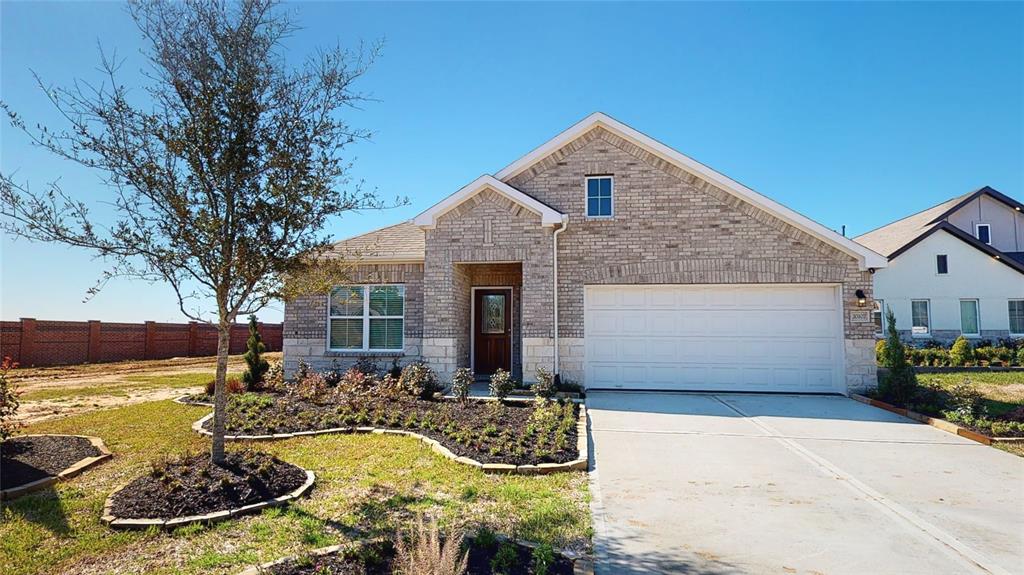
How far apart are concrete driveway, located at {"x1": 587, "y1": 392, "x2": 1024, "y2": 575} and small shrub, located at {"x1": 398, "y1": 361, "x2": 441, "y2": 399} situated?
3725mm

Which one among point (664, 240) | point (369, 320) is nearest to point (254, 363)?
point (369, 320)

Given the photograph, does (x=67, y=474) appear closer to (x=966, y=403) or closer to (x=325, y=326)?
(x=325, y=326)

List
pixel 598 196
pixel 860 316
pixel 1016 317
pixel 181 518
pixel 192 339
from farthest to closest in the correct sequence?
pixel 192 339 < pixel 1016 317 < pixel 598 196 < pixel 860 316 < pixel 181 518

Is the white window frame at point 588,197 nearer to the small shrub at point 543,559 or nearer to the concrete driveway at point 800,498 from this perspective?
the concrete driveway at point 800,498

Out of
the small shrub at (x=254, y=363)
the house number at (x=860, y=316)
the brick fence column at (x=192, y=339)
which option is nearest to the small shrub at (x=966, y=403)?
the house number at (x=860, y=316)

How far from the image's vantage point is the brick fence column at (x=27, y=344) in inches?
779

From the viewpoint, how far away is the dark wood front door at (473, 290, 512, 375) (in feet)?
45.9

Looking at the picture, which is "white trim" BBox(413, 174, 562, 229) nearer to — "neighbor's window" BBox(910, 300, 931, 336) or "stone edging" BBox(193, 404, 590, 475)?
"stone edging" BBox(193, 404, 590, 475)

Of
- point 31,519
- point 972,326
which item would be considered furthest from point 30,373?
point 972,326

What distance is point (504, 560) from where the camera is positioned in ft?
12.0

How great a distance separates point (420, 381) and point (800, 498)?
24.4 feet

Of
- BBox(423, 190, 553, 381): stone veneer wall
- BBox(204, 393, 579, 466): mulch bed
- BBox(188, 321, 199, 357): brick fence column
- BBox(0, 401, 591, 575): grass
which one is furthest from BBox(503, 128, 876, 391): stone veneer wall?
BBox(188, 321, 199, 357): brick fence column

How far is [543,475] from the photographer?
6.16 meters

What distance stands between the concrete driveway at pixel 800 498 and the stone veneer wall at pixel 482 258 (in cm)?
370
